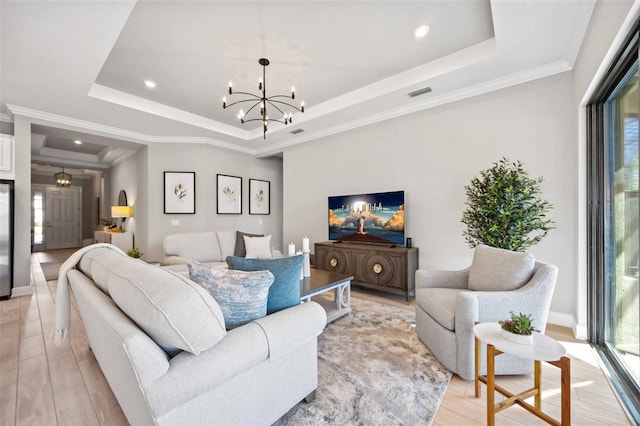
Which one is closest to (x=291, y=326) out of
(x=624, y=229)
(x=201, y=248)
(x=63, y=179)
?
(x=624, y=229)

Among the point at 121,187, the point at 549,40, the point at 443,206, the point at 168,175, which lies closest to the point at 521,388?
the point at 443,206

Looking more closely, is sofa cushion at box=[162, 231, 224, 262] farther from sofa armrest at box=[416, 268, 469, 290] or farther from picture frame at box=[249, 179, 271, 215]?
sofa armrest at box=[416, 268, 469, 290]

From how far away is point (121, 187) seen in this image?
6.57 m

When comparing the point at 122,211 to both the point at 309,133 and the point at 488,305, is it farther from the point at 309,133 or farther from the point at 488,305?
the point at 488,305

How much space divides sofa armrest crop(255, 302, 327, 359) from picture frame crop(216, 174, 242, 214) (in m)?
4.69

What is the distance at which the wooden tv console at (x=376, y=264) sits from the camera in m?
3.61

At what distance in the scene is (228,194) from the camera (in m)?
5.91

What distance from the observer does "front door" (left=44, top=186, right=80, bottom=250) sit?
8836 millimetres

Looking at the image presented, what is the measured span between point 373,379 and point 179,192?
4907 mm

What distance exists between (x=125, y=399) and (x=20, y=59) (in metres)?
3.35

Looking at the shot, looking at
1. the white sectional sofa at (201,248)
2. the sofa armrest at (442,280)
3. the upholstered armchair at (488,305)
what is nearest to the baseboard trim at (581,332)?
the upholstered armchair at (488,305)

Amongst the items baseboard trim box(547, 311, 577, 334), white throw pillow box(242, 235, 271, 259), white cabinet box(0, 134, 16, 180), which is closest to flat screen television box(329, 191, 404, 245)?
white throw pillow box(242, 235, 271, 259)

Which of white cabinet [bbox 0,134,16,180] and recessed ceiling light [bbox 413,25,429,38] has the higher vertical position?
recessed ceiling light [bbox 413,25,429,38]

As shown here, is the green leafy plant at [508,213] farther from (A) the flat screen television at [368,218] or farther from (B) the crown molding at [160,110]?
(B) the crown molding at [160,110]
